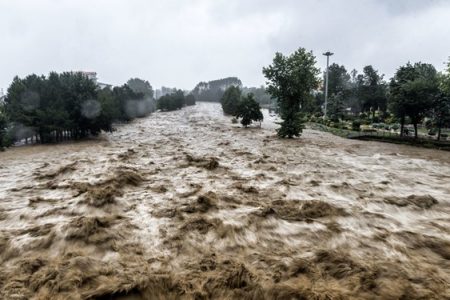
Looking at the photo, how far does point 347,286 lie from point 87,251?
695 cm

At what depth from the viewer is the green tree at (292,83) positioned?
3934 centimetres

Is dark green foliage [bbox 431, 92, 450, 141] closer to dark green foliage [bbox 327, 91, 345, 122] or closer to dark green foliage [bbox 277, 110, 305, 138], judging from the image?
dark green foliage [bbox 277, 110, 305, 138]

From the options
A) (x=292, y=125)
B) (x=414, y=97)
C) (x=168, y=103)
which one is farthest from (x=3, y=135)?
(x=168, y=103)

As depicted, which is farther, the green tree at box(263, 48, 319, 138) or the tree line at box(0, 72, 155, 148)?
the green tree at box(263, 48, 319, 138)

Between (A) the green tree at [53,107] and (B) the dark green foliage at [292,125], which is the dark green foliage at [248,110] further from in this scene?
(A) the green tree at [53,107]

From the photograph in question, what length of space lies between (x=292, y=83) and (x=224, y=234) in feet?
107

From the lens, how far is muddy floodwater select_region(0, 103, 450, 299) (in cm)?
741

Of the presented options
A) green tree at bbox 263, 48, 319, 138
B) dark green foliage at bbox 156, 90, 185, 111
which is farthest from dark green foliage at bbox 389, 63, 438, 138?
dark green foliage at bbox 156, 90, 185, 111

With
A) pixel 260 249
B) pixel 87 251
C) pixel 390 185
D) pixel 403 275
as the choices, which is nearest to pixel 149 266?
pixel 87 251

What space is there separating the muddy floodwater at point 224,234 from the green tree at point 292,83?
21926 millimetres

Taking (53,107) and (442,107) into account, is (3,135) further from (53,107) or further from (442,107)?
(442,107)

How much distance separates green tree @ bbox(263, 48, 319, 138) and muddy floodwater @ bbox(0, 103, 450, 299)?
2193cm

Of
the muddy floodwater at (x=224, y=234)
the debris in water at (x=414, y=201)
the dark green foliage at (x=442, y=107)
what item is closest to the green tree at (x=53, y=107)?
the muddy floodwater at (x=224, y=234)

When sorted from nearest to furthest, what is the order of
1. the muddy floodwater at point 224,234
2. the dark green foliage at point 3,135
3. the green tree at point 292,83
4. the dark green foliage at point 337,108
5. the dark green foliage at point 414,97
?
the muddy floodwater at point 224,234 < the dark green foliage at point 3,135 < the dark green foliage at point 414,97 < the green tree at point 292,83 < the dark green foliage at point 337,108
